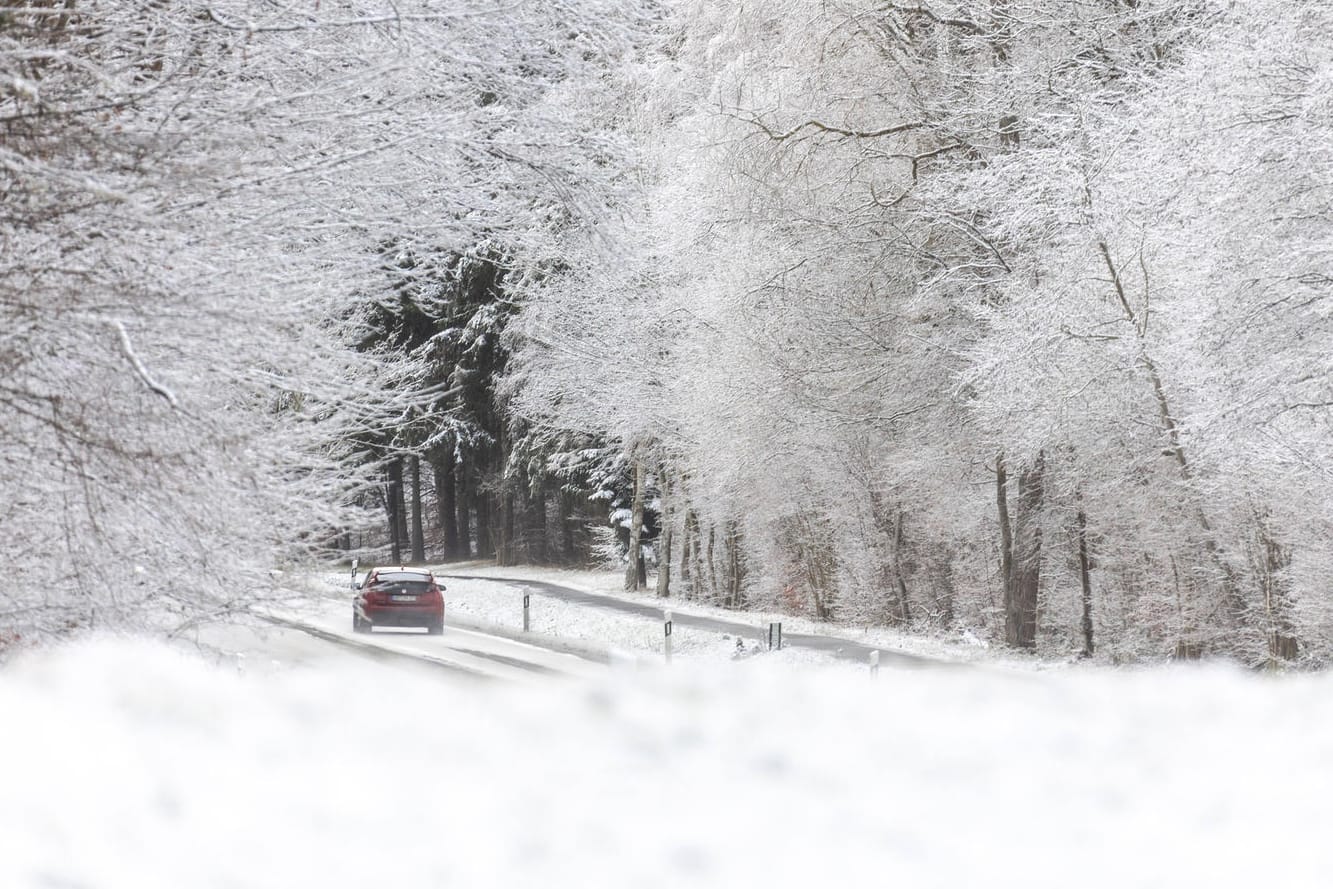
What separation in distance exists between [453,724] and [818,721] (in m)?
1.97

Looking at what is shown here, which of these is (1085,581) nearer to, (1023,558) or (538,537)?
(1023,558)

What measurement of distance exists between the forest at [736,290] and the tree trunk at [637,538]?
20 centimetres

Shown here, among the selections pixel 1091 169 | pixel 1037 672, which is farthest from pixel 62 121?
pixel 1037 672

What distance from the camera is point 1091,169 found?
624 inches

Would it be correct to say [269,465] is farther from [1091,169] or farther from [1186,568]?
[1186,568]

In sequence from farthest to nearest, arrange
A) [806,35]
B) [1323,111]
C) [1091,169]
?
1. [806,35]
2. [1091,169]
3. [1323,111]

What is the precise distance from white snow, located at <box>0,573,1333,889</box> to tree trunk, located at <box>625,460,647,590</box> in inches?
1076

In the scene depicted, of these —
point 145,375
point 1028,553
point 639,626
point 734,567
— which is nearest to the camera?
point 145,375

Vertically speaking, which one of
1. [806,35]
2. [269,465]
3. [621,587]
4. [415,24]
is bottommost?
[621,587]

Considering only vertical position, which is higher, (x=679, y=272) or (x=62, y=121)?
(x=679, y=272)

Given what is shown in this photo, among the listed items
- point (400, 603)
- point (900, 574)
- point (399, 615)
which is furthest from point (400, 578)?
point (900, 574)

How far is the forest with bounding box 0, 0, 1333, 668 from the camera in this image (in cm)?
596

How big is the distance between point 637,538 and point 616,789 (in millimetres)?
30398

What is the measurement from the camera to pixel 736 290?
23.5 meters
